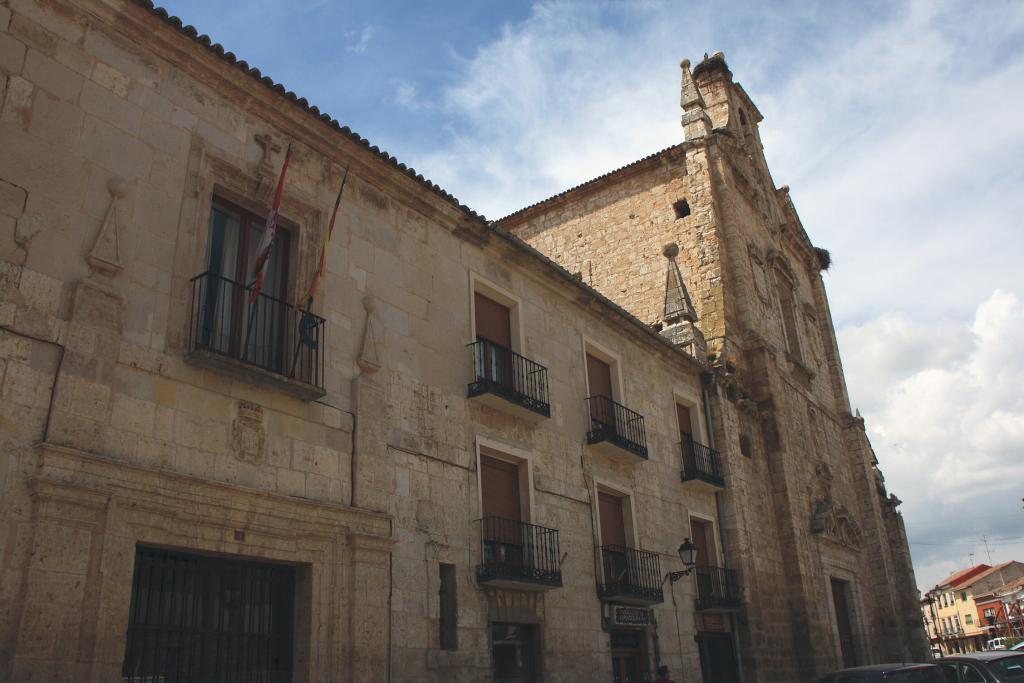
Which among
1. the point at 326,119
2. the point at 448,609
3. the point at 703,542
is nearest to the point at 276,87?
the point at 326,119

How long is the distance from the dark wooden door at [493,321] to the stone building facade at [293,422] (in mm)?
44

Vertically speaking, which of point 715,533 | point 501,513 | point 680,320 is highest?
point 680,320

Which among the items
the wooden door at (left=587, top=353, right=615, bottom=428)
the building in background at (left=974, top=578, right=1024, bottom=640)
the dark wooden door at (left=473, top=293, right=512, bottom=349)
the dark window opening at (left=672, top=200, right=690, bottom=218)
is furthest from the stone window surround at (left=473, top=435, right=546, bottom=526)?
the building in background at (left=974, top=578, right=1024, bottom=640)

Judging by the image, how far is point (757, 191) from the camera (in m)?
23.5

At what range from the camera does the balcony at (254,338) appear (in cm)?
725

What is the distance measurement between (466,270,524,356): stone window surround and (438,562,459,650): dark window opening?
319cm

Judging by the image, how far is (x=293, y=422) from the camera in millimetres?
7805

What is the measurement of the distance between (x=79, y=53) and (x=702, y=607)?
38.3 ft

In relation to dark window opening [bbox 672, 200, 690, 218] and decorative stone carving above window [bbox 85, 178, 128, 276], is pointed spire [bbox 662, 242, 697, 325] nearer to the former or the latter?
dark window opening [bbox 672, 200, 690, 218]

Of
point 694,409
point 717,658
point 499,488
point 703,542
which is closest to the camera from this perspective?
point 499,488

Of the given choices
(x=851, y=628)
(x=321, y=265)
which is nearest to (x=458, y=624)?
(x=321, y=265)

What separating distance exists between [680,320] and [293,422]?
11.3 meters

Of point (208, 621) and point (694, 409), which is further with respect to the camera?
point (694, 409)

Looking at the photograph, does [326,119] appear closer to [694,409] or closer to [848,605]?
[694,409]
